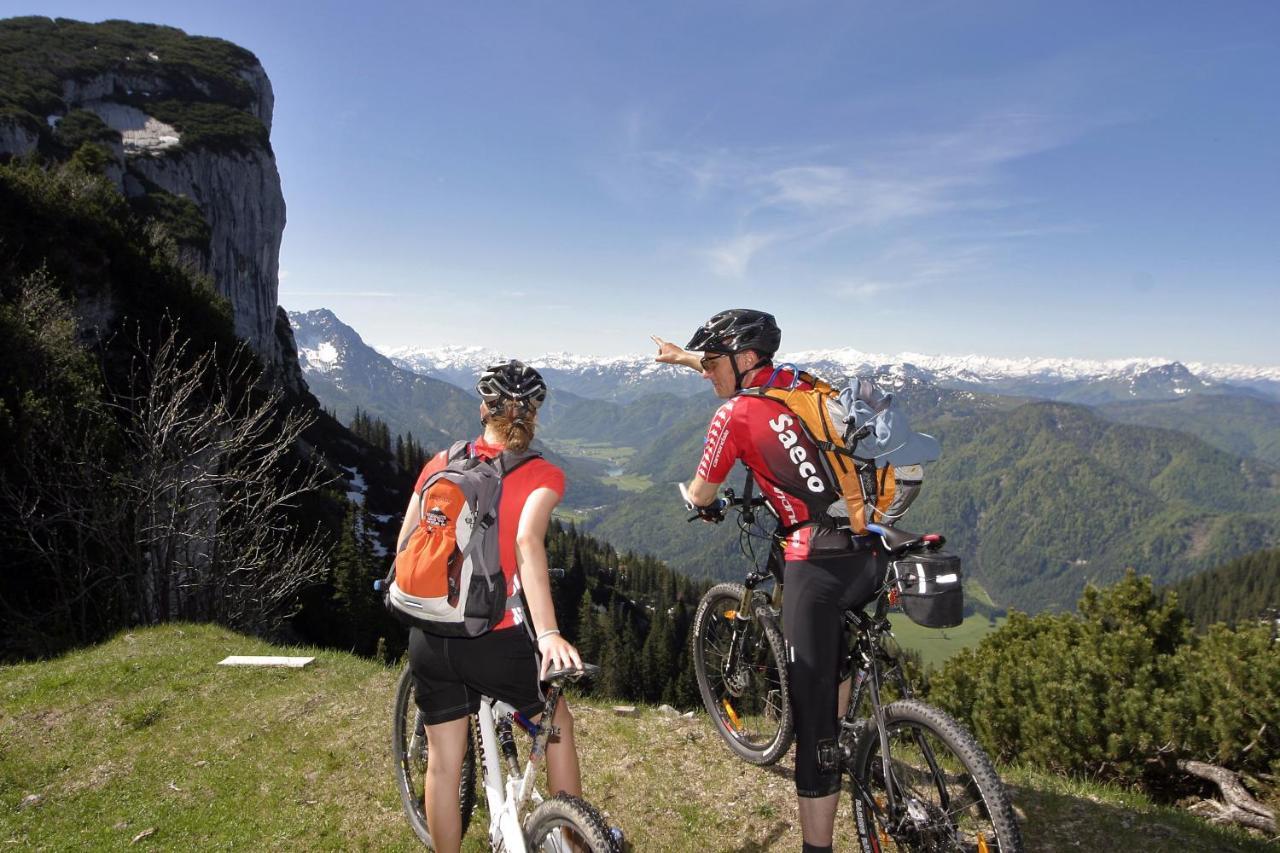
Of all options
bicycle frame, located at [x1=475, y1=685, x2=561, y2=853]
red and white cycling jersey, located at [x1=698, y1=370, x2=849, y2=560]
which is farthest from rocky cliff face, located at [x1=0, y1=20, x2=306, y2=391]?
red and white cycling jersey, located at [x1=698, y1=370, x2=849, y2=560]

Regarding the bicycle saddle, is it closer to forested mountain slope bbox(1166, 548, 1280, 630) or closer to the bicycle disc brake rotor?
the bicycle disc brake rotor

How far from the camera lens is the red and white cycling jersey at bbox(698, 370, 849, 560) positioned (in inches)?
177

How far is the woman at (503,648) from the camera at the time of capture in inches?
152

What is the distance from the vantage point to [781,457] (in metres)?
4.52

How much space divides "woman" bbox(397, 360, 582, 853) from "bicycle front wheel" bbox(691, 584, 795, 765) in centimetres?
297

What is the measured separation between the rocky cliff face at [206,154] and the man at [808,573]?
262 ft

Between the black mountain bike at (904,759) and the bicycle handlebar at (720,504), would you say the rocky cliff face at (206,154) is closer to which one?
the bicycle handlebar at (720,504)

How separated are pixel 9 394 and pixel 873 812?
2699cm

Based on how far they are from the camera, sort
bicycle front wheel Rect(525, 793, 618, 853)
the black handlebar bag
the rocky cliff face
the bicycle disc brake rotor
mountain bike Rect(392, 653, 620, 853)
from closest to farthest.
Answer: bicycle front wheel Rect(525, 793, 618, 853) < mountain bike Rect(392, 653, 620, 853) < the bicycle disc brake rotor < the black handlebar bag < the rocky cliff face

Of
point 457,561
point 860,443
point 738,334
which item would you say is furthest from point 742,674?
point 457,561

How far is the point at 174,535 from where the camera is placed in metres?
18.6

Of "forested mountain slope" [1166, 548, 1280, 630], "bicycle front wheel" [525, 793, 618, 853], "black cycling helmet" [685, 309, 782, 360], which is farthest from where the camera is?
"forested mountain slope" [1166, 548, 1280, 630]

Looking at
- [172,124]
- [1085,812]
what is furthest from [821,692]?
[172,124]

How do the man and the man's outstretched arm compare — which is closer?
the man
